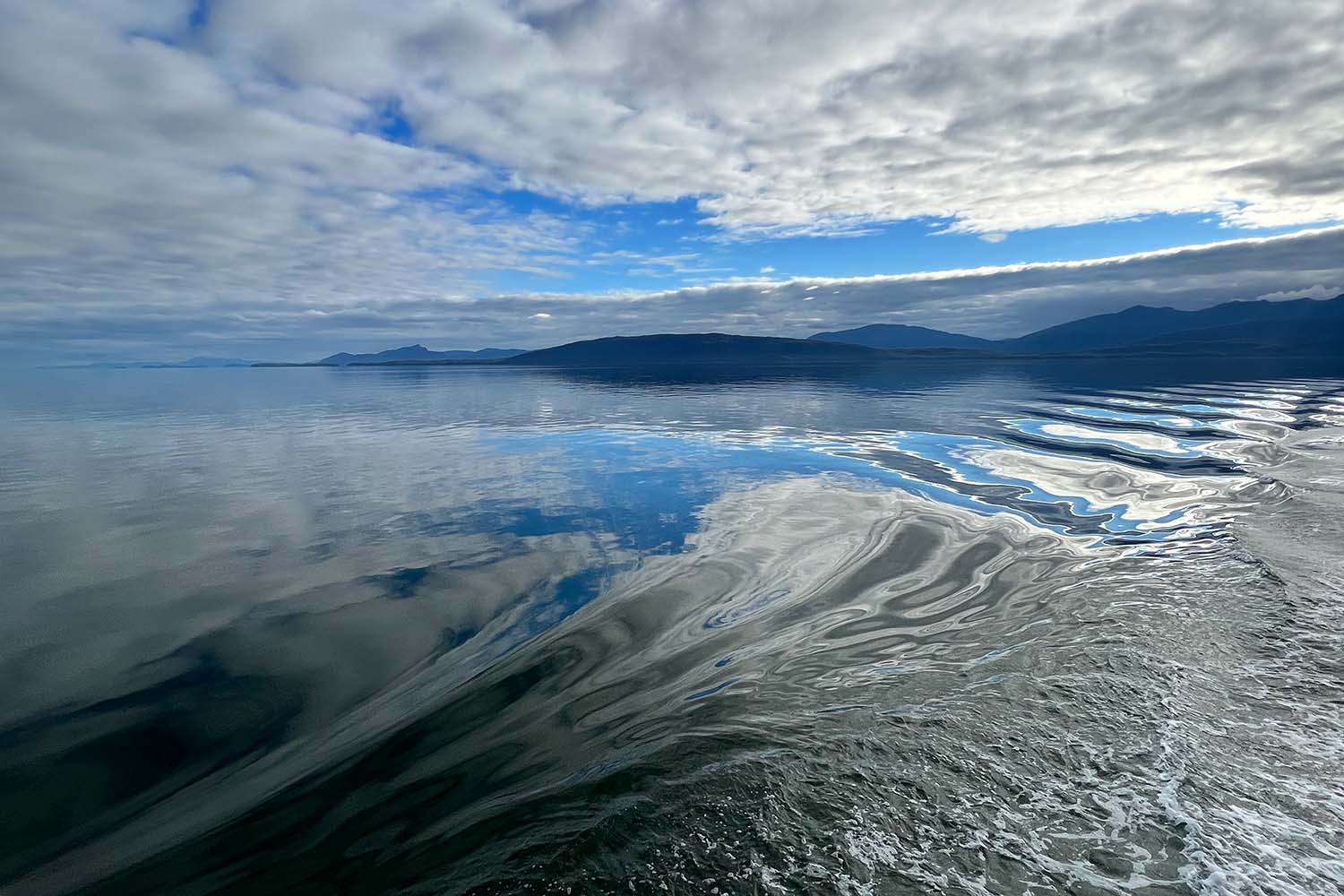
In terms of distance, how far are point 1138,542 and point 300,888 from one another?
13.2 m

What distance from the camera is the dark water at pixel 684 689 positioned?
14.8ft

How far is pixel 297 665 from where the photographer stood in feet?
24.9

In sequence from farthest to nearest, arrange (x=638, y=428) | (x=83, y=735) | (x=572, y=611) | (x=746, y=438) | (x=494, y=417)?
(x=494, y=417) < (x=638, y=428) < (x=746, y=438) < (x=572, y=611) < (x=83, y=735)

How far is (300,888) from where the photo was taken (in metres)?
4.34

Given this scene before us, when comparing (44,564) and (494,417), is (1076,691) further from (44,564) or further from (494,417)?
(494,417)

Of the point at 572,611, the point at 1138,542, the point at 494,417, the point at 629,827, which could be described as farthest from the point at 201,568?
the point at 494,417

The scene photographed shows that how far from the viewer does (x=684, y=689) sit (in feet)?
22.4

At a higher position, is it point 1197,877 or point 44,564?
point 44,564

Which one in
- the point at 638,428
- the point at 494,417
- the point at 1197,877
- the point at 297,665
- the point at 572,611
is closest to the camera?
the point at 1197,877

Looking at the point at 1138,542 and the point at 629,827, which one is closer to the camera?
the point at 629,827

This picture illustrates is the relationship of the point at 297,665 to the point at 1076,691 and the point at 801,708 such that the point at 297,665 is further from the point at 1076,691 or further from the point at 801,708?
the point at 1076,691

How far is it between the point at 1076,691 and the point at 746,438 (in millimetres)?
19757

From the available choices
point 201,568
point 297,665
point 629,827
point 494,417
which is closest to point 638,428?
point 494,417

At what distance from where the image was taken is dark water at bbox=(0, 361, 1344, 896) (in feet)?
14.8
